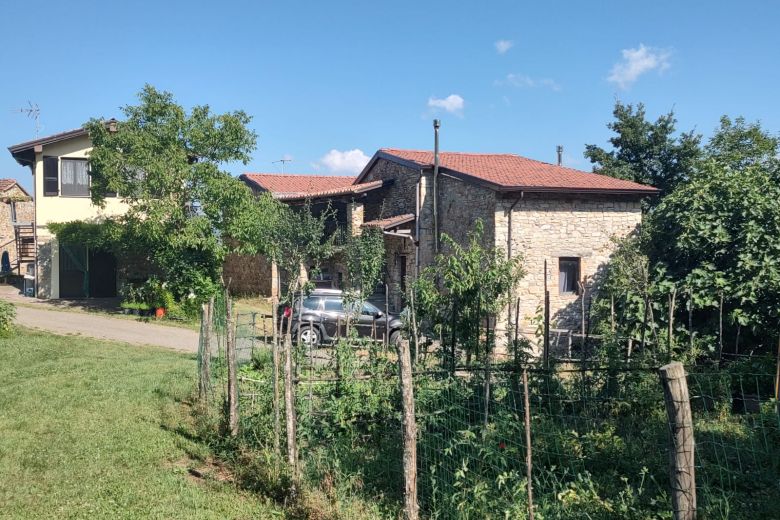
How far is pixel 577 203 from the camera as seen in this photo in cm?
1759

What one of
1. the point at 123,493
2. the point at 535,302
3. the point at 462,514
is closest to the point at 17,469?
the point at 123,493

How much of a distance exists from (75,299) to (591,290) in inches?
744

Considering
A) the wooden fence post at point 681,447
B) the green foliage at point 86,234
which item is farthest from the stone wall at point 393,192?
the wooden fence post at point 681,447

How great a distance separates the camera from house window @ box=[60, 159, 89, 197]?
23.4 m

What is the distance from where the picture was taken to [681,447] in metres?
2.88

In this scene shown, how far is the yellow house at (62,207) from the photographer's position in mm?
23031

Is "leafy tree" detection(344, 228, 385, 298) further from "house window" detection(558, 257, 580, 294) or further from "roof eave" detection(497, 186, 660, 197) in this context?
"house window" detection(558, 257, 580, 294)

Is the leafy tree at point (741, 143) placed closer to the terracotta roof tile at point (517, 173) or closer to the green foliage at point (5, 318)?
the terracotta roof tile at point (517, 173)

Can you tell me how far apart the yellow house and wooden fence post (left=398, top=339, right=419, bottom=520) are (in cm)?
2161

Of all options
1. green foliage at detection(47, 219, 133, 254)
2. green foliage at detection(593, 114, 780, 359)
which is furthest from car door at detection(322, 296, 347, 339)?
green foliage at detection(47, 219, 133, 254)

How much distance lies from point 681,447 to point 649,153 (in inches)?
1033

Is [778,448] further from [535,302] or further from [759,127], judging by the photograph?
[759,127]

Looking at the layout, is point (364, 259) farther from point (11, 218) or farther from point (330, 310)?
point (11, 218)

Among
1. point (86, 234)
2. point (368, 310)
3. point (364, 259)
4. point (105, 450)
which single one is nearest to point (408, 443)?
point (105, 450)
